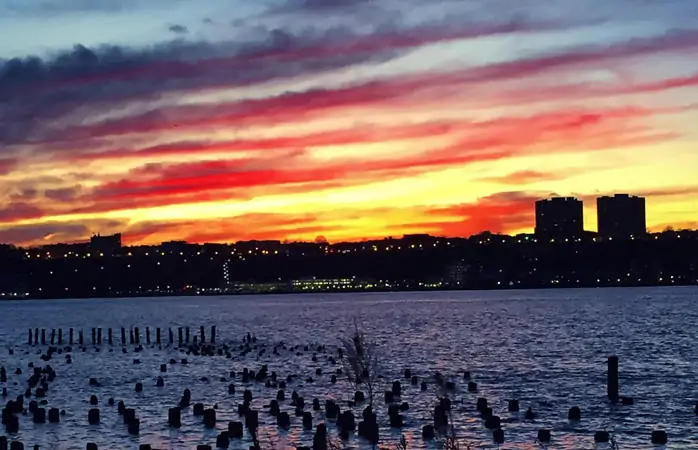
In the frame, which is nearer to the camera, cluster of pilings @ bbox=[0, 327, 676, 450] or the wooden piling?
cluster of pilings @ bbox=[0, 327, 676, 450]

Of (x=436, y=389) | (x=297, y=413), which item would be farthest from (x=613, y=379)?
(x=297, y=413)

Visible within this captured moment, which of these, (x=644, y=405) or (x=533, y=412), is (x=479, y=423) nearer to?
(x=533, y=412)

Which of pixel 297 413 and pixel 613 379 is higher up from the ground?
pixel 613 379

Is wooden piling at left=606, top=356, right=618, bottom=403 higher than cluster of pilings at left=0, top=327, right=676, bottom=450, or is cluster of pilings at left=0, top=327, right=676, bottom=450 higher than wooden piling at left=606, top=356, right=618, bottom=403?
wooden piling at left=606, top=356, right=618, bottom=403

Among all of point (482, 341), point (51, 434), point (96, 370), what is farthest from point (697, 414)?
point (482, 341)

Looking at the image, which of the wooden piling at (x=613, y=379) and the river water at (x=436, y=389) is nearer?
the river water at (x=436, y=389)

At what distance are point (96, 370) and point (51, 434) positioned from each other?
3267 centimetres

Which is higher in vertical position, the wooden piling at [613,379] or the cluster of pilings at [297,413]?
the wooden piling at [613,379]

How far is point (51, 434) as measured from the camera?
4334 cm

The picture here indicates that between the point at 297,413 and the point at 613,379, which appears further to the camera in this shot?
the point at 613,379

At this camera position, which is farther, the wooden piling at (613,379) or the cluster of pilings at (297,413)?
the wooden piling at (613,379)

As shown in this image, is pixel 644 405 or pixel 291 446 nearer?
pixel 291 446

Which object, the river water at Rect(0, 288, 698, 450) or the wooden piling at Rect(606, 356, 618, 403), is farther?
the wooden piling at Rect(606, 356, 618, 403)

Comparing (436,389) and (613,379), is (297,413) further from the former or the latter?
(613,379)
